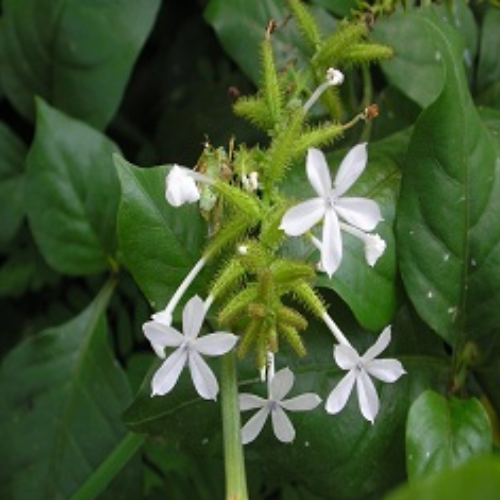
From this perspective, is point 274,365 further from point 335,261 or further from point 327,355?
point 335,261

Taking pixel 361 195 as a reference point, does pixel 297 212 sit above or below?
above

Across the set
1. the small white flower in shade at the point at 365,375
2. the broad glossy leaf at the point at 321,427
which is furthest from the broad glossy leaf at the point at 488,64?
the small white flower in shade at the point at 365,375

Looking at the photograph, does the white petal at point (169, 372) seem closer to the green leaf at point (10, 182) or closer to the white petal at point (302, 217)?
the white petal at point (302, 217)

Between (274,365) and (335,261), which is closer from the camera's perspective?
(335,261)

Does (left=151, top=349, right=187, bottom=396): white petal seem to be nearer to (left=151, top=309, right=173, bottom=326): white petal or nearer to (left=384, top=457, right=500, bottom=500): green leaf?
(left=151, top=309, right=173, bottom=326): white petal

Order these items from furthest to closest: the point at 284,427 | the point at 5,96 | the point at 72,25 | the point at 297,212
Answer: the point at 5,96
the point at 72,25
the point at 284,427
the point at 297,212

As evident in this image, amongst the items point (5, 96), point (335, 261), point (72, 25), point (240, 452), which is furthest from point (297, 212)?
point (5, 96)

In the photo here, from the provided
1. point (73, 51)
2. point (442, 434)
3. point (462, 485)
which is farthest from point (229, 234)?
point (73, 51)

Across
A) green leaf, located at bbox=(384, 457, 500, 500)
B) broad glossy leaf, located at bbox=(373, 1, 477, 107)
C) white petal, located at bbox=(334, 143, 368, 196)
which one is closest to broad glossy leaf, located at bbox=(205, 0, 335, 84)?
broad glossy leaf, located at bbox=(373, 1, 477, 107)
